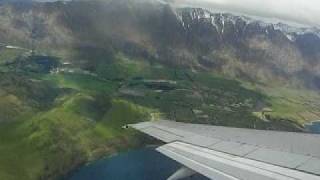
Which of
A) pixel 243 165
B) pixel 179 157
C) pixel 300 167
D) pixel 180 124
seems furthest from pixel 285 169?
pixel 180 124

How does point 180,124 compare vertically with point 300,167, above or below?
below

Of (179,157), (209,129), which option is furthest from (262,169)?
(209,129)

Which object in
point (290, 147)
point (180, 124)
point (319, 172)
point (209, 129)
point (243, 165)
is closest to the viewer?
point (319, 172)

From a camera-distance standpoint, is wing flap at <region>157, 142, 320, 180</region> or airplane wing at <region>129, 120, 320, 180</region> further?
airplane wing at <region>129, 120, 320, 180</region>

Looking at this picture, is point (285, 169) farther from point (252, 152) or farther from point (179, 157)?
point (179, 157)

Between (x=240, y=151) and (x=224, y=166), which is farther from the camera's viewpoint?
(x=240, y=151)

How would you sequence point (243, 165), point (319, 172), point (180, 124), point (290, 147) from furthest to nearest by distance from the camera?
point (180, 124) < point (290, 147) < point (243, 165) < point (319, 172)

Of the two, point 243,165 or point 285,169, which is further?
point 243,165

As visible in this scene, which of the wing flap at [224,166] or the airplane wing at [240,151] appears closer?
the wing flap at [224,166]
